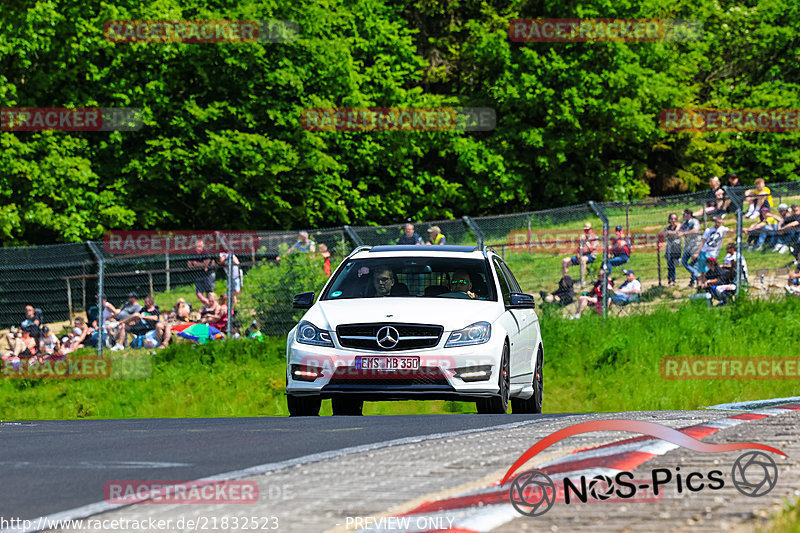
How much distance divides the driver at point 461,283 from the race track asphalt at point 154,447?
1.48 metres

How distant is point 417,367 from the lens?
11.4 meters

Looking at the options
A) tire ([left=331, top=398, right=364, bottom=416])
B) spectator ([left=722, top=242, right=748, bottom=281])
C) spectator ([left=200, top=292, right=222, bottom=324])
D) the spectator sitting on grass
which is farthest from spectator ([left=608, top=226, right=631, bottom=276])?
the spectator sitting on grass

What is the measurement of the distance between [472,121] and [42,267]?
26.7 metres

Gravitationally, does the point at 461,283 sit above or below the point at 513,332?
above

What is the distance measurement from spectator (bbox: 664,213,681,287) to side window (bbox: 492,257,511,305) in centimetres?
767

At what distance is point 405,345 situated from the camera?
11.5 metres

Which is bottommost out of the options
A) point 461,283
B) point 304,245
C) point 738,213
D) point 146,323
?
point 146,323

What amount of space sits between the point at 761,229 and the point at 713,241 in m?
0.92

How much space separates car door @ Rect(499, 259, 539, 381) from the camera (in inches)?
502

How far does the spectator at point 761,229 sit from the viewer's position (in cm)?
2038

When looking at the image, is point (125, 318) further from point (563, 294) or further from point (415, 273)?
point (415, 273)

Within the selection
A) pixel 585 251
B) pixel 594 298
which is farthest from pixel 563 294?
pixel 585 251

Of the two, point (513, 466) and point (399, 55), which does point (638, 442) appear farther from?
point (399, 55)

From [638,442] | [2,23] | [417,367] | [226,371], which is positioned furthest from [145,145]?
[638,442]
